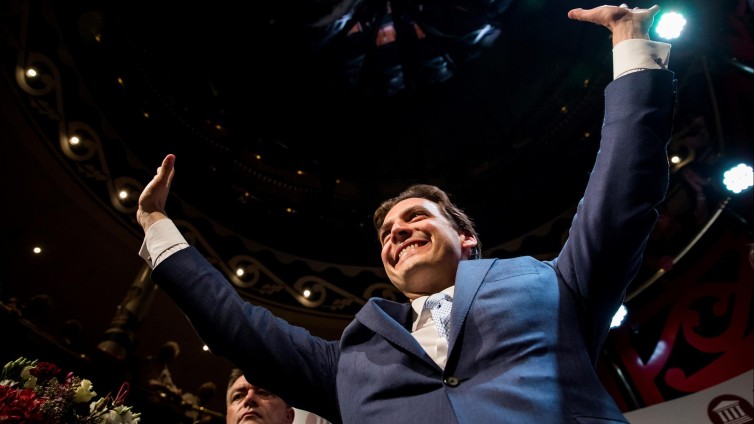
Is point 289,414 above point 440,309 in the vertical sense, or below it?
above

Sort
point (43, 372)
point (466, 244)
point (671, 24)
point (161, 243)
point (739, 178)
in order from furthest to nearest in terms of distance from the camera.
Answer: point (671, 24) → point (739, 178) → point (43, 372) → point (466, 244) → point (161, 243)

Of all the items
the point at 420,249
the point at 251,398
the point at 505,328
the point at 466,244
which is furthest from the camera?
the point at 251,398

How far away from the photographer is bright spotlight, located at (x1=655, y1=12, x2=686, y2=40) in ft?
14.3

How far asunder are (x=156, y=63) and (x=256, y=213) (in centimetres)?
184

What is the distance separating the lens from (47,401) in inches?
61.8

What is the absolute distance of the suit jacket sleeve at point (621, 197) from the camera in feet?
3.41

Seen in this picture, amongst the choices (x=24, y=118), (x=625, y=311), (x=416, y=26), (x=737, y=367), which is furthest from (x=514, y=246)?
(x=24, y=118)

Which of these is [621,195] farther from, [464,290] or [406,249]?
[406,249]

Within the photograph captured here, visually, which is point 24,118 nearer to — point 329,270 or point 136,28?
point 136,28

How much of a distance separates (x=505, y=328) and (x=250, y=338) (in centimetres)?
51

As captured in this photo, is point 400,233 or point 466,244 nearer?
point 400,233

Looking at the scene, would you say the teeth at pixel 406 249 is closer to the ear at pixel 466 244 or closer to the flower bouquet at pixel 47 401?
the ear at pixel 466 244

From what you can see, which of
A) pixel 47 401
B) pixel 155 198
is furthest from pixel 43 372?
pixel 155 198

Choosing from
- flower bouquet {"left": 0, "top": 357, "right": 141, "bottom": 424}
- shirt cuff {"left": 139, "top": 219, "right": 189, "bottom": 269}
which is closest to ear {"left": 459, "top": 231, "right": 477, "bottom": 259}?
shirt cuff {"left": 139, "top": 219, "right": 189, "bottom": 269}
